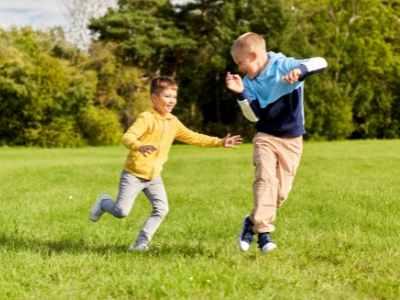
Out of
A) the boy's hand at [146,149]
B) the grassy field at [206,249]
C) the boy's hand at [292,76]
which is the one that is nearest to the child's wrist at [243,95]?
the boy's hand at [292,76]

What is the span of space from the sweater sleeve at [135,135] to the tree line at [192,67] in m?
31.3

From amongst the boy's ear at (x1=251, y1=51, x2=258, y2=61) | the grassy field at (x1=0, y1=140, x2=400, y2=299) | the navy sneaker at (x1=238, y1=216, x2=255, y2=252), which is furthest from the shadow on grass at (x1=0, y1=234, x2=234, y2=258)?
the boy's ear at (x1=251, y1=51, x2=258, y2=61)

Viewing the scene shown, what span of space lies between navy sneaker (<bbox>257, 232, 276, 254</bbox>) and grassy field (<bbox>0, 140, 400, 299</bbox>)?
160mm

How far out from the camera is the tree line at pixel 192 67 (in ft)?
117

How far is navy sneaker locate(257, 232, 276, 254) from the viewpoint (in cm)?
409

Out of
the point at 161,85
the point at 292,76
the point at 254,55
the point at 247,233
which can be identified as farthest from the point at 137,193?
the point at 292,76

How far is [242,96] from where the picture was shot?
4383 mm

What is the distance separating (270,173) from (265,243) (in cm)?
69

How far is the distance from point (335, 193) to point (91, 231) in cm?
451

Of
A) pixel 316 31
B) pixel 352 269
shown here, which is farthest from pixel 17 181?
pixel 316 31

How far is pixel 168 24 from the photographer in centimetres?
4106

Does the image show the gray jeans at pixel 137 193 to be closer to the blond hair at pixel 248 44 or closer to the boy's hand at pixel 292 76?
the blond hair at pixel 248 44

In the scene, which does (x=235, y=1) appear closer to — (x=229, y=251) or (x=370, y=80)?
(x=370, y=80)

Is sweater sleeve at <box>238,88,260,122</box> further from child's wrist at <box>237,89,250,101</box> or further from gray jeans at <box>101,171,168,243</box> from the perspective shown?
gray jeans at <box>101,171,168,243</box>
